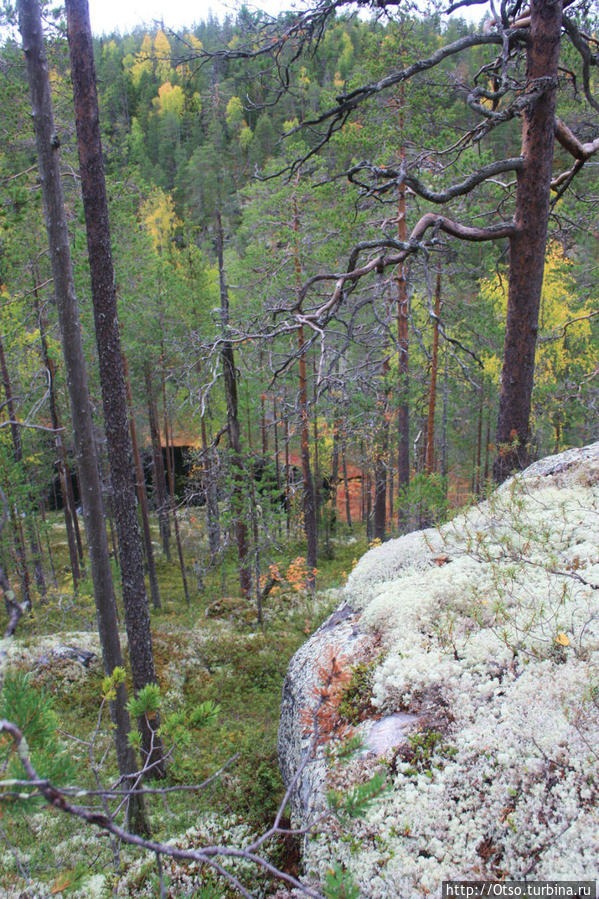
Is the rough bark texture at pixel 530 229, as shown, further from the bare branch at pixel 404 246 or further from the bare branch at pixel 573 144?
the bare branch at pixel 573 144

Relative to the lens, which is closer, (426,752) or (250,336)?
(426,752)

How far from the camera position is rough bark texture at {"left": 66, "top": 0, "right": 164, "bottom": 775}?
543 cm

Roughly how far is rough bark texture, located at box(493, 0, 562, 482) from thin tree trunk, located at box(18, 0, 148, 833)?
4755 mm

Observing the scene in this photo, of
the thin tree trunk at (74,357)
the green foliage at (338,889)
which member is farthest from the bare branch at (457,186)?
the green foliage at (338,889)

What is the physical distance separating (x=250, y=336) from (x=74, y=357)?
7.43 ft

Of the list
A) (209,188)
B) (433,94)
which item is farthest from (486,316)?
(209,188)

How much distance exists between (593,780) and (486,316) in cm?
1499

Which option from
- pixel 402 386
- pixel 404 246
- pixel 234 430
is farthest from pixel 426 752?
pixel 234 430

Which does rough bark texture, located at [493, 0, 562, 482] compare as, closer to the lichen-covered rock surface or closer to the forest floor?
the lichen-covered rock surface

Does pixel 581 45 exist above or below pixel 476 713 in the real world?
above

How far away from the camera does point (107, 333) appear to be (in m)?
5.89

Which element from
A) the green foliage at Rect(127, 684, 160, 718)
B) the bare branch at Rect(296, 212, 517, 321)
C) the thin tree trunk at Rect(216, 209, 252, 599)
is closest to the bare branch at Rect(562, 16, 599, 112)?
the bare branch at Rect(296, 212, 517, 321)

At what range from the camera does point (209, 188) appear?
49750 millimetres

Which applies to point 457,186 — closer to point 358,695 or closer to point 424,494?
point 424,494
